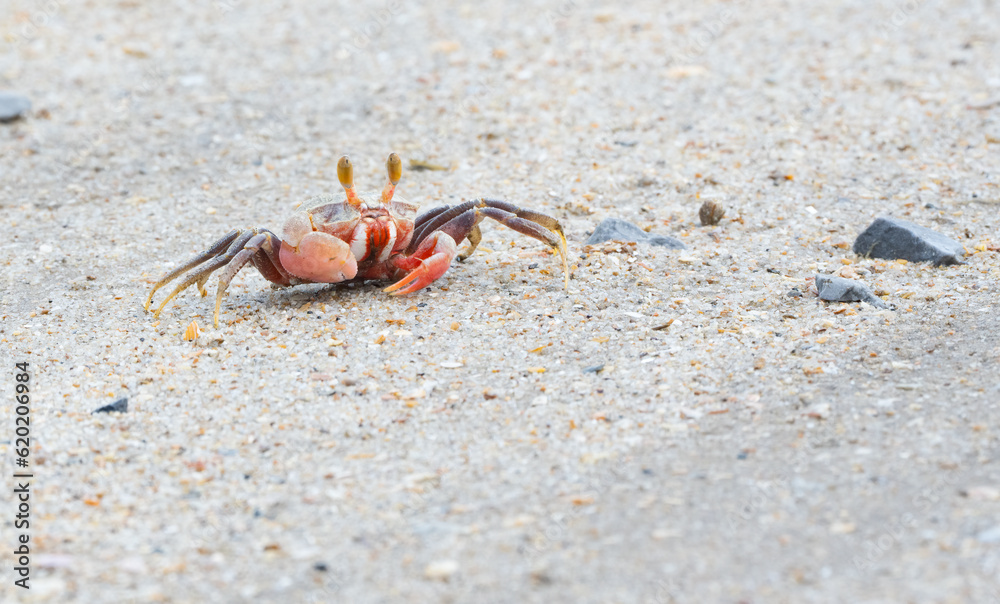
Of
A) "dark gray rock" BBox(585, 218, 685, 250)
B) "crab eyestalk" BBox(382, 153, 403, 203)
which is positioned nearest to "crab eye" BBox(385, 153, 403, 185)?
"crab eyestalk" BBox(382, 153, 403, 203)

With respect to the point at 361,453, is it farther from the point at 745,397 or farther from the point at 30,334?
the point at 30,334

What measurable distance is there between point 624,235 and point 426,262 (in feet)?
4.49

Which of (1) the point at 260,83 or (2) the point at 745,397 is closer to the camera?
(2) the point at 745,397

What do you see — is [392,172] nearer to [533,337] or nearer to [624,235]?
[533,337]

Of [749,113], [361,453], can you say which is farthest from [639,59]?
[361,453]

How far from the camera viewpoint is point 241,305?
468 centimetres

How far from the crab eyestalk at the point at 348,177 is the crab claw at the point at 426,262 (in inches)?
14.8

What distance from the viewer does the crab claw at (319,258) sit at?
13.9ft

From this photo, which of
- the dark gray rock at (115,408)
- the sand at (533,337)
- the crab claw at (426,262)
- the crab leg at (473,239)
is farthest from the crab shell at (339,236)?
the dark gray rock at (115,408)

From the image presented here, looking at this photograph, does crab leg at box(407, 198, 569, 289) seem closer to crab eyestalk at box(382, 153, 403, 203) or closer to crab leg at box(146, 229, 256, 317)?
crab eyestalk at box(382, 153, 403, 203)

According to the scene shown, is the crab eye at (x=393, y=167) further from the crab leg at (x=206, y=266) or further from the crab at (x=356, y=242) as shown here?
the crab leg at (x=206, y=266)

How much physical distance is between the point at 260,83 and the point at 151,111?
3.19 feet

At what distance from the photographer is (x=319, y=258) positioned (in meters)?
4.27

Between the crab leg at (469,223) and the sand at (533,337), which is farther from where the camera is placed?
the crab leg at (469,223)
